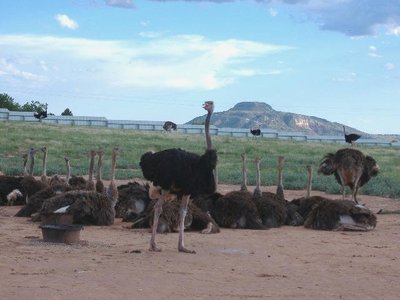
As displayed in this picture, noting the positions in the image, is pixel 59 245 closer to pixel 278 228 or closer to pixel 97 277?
pixel 97 277

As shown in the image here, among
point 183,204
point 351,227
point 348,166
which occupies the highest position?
point 348,166

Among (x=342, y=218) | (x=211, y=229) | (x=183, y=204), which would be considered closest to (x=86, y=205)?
(x=211, y=229)

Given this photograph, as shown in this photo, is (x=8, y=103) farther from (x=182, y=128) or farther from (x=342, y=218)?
(x=342, y=218)

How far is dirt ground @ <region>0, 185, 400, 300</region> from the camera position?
6.94 m

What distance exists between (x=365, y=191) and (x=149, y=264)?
12201 mm

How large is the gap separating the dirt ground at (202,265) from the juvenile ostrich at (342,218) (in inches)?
15.1

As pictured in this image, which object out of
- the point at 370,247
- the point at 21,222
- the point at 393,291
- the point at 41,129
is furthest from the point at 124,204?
the point at 41,129

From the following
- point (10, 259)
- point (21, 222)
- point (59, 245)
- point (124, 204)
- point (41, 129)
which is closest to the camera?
point (10, 259)

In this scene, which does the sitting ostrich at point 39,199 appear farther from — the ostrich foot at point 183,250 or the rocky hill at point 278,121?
the rocky hill at point 278,121

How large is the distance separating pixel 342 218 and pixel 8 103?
6118 cm

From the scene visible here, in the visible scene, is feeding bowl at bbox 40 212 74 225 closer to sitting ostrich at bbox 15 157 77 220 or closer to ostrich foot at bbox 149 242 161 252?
sitting ostrich at bbox 15 157 77 220

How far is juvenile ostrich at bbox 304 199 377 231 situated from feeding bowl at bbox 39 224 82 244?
14.1 feet

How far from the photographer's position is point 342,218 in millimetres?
12422

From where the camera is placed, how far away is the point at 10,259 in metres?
8.34
